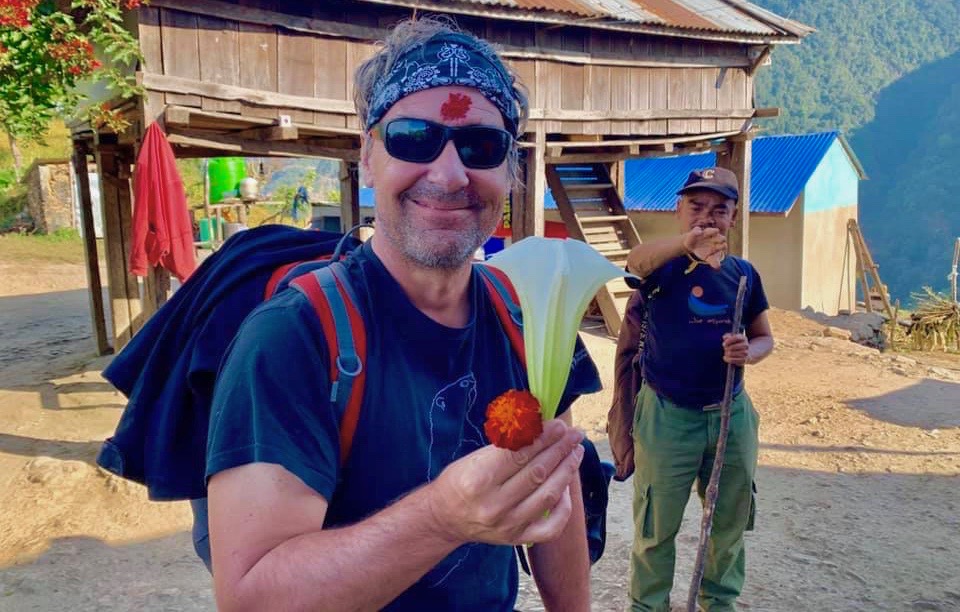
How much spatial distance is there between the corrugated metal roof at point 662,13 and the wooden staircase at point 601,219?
267cm

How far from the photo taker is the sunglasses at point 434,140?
1.62 metres

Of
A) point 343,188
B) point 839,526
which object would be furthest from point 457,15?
point 839,526

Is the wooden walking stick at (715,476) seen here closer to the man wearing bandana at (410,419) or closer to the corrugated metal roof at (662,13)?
the man wearing bandana at (410,419)

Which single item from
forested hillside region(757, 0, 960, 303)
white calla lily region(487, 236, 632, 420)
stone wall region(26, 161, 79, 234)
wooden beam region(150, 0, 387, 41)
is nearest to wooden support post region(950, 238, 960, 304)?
wooden beam region(150, 0, 387, 41)

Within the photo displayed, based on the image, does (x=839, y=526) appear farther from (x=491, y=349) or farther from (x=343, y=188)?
(x=343, y=188)

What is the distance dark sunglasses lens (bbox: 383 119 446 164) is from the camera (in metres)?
1.62

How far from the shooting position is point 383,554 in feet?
3.98

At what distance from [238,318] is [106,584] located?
169 inches

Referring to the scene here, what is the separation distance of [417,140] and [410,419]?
0.62 m

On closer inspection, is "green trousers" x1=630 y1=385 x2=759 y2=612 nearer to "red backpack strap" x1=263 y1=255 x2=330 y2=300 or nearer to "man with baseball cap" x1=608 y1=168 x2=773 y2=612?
"man with baseball cap" x1=608 y1=168 x2=773 y2=612

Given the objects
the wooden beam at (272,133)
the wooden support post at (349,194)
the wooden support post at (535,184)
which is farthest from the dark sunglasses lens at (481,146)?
the wooden support post at (349,194)

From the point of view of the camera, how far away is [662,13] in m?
10.5

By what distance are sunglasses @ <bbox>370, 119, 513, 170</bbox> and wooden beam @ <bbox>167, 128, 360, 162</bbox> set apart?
6307mm

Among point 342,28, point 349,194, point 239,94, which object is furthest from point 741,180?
point 239,94
